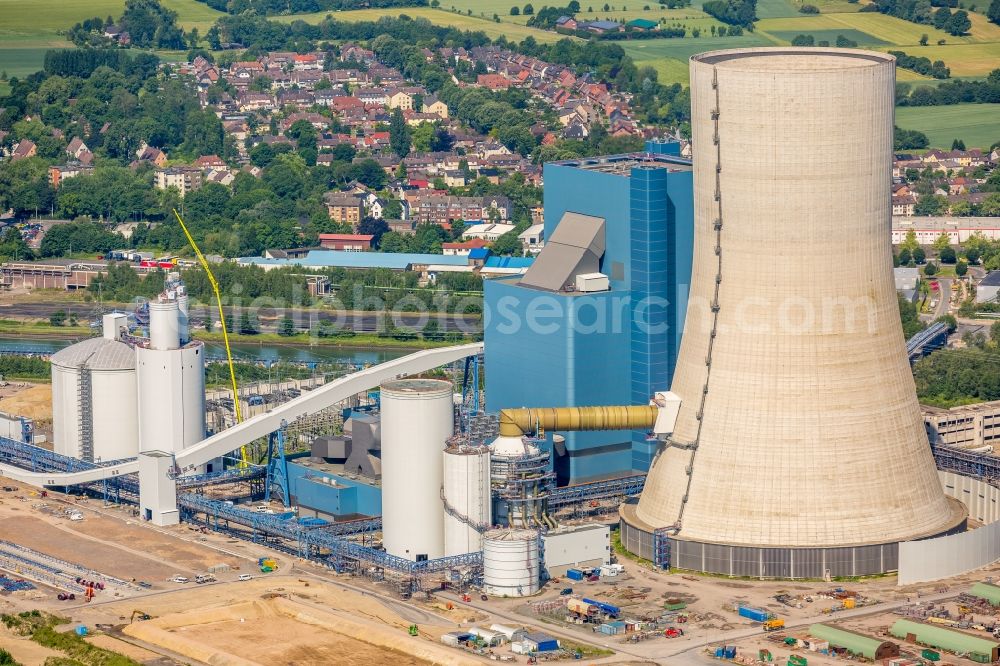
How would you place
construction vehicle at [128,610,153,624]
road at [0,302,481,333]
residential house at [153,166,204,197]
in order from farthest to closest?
residential house at [153,166,204,197]
road at [0,302,481,333]
construction vehicle at [128,610,153,624]

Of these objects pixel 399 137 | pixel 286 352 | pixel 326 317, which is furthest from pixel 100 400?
pixel 399 137

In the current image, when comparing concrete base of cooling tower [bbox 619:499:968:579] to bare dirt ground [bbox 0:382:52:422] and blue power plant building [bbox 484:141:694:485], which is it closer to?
blue power plant building [bbox 484:141:694:485]

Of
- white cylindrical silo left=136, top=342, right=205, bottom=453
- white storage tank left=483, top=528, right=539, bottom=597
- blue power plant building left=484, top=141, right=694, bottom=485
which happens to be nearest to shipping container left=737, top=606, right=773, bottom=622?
white storage tank left=483, top=528, right=539, bottom=597

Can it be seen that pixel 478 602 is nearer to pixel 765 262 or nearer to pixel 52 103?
pixel 765 262

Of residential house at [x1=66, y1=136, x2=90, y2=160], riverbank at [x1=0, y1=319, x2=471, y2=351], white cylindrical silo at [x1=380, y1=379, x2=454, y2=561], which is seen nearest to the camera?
white cylindrical silo at [x1=380, y1=379, x2=454, y2=561]

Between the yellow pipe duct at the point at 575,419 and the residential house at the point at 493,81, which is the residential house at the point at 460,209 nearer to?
the residential house at the point at 493,81

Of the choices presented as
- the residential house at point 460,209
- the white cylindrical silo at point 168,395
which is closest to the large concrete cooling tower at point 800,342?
the white cylindrical silo at point 168,395

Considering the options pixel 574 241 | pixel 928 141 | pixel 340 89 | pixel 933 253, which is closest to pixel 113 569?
pixel 574 241
